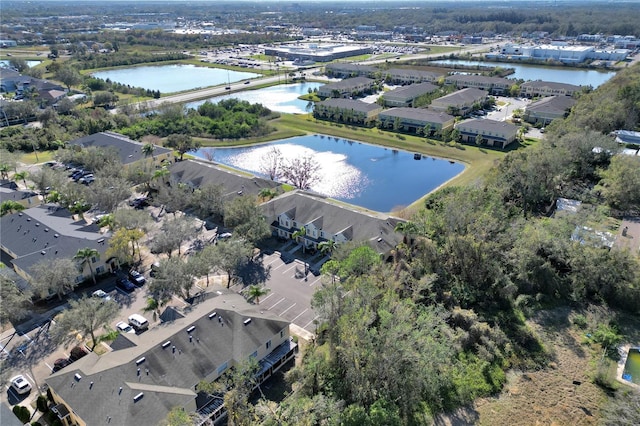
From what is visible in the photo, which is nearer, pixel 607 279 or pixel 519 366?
pixel 519 366

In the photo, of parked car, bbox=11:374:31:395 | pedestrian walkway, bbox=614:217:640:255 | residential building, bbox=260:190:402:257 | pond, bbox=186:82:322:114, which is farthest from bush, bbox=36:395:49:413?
pond, bbox=186:82:322:114

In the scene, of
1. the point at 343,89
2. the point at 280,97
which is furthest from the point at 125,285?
the point at 343,89

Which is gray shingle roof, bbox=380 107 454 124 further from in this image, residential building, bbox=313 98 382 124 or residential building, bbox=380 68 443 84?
residential building, bbox=380 68 443 84

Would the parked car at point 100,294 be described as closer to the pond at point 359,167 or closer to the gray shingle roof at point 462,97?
the pond at point 359,167

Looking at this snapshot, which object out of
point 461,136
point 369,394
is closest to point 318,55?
Result: point 461,136

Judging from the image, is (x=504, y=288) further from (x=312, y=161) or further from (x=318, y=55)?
(x=318, y=55)

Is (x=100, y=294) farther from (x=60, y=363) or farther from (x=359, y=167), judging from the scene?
(x=359, y=167)
